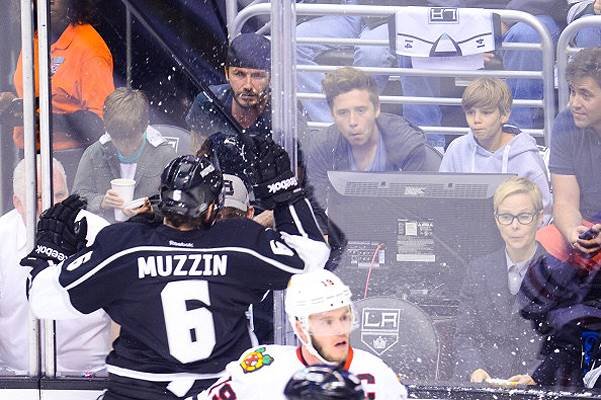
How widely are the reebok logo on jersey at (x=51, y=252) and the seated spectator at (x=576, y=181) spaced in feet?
5.00

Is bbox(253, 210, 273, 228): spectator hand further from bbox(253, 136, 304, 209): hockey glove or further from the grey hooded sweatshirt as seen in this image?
the grey hooded sweatshirt

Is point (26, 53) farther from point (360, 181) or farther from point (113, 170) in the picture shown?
point (360, 181)

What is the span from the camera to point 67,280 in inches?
165

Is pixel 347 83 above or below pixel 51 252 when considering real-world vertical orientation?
above

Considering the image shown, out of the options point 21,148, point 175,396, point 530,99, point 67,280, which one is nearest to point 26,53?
point 21,148

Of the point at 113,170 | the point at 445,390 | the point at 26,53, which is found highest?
the point at 26,53

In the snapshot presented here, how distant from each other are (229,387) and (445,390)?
1018mm

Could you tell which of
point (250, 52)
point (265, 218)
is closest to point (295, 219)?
point (265, 218)

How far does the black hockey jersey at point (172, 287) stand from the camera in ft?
13.6

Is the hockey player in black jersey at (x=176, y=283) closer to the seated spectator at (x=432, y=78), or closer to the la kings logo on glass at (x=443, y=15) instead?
the seated spectator at (x=432, y=78)

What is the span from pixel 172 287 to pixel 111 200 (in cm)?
74

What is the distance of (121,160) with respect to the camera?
4.80 meters

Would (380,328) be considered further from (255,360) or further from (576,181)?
(255,360)

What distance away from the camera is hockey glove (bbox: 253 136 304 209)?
14.3 ft
